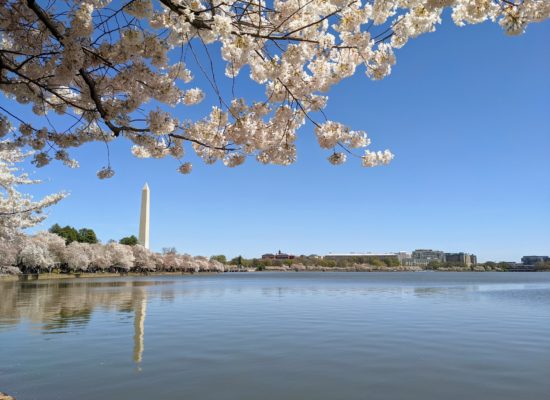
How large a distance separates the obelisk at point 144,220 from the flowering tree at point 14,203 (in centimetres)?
7476

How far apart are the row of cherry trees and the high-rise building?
2.03m

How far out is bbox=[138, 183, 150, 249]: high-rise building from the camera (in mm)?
92562

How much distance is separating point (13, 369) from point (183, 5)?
8.05 metres

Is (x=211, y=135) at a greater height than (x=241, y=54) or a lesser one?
lesser

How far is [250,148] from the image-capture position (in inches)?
288

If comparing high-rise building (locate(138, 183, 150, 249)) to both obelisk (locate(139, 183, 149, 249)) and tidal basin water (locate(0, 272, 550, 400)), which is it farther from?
tidal basin water (locate(0, 272, 550, 400))

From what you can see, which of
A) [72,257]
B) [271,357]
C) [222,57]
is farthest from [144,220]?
[222,57]

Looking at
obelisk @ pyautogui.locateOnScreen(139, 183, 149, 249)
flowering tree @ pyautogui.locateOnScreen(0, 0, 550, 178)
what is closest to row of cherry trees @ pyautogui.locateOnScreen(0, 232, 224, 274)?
obelisk @ pyautogui.locateOnScreen(139, 183, 149, 249)

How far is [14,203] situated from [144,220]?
3141 inches

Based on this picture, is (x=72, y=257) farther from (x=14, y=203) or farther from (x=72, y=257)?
(x=14, y=203)

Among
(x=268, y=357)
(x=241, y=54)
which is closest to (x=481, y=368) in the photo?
(x=268, y=357)

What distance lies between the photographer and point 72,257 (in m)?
69.1

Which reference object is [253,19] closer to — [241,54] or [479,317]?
[241,54]

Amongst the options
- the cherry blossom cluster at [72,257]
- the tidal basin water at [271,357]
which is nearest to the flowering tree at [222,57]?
the tidal basin water at [271,357]
